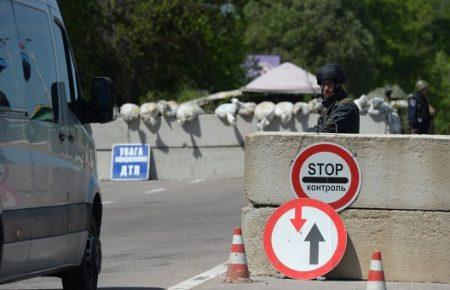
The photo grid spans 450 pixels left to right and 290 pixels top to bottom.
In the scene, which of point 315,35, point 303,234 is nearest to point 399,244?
point 303,234

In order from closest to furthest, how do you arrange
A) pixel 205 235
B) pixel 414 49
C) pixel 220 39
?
pixel 205 235 → pixel 220 39 → pixel 414 49

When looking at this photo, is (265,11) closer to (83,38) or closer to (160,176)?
(83,38)

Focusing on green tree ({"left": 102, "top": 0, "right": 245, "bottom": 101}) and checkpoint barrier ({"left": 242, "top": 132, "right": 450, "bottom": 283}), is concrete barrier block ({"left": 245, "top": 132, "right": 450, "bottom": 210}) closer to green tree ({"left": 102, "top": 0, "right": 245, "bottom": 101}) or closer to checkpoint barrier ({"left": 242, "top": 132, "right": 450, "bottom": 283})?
checkpoint barrier ({"left": 242, "top": 132, "right": 450, "bottom": 283})

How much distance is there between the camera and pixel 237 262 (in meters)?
10.9

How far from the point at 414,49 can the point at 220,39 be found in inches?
1517

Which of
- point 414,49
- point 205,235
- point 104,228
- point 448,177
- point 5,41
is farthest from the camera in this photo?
point 414,49

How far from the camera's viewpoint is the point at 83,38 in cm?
4788

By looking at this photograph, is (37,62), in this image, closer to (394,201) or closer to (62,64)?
(62,64)

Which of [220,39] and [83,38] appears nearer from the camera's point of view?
[83,38]

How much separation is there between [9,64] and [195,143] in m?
21.3

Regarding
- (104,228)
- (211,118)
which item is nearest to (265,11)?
(211,118)

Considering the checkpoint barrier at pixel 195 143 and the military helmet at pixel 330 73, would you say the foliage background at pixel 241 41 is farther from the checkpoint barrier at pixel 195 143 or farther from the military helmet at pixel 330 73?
the military helmet at pixel 330 73

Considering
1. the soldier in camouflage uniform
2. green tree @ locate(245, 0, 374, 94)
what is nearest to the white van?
the soldier in camouflage uniform

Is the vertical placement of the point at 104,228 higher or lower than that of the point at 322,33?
lower
